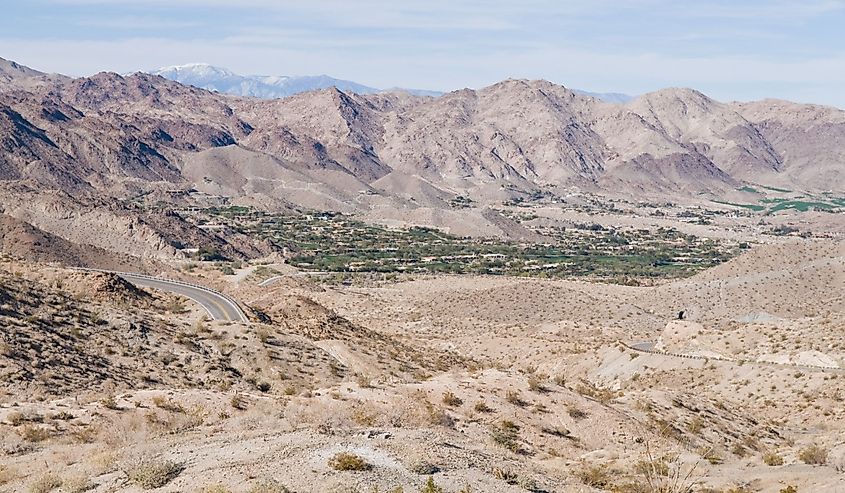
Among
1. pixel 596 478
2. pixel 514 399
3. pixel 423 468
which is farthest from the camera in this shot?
pixel 514 399

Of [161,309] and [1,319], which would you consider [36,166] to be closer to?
[161,309]

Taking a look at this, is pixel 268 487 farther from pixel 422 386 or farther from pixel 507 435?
pixel 422 386

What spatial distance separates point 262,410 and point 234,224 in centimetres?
16052

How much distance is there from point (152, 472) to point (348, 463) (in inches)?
143

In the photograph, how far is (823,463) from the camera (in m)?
20.6

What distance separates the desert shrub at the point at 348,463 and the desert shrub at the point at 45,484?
517cm

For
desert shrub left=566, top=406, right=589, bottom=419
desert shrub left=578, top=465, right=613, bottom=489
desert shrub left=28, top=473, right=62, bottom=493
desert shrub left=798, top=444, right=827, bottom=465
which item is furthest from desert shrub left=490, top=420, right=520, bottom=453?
desert shrub left=28, top=473, right=62, bottom=493

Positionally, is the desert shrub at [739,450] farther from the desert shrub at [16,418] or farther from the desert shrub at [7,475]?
the desert shrub at [16,418]

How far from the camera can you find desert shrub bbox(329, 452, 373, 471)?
1510 cm

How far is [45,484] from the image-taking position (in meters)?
15.1

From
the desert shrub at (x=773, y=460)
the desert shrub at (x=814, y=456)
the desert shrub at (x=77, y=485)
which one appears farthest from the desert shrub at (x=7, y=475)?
the desert shrub at (x=814, y=456)

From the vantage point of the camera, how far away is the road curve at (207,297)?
45.6 m

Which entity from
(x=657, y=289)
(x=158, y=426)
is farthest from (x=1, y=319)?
(x=657, y=289)

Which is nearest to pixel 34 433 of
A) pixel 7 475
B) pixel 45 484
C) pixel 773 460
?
pixel 7 475
